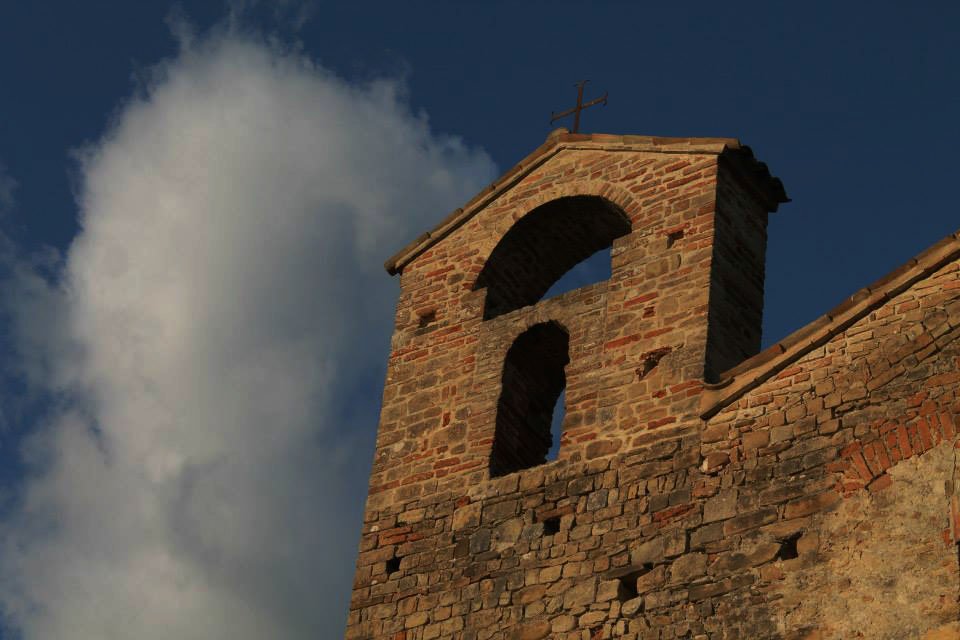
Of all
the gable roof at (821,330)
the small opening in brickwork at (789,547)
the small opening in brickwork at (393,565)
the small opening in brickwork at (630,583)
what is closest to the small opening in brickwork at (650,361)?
the gable roof at (821,330)

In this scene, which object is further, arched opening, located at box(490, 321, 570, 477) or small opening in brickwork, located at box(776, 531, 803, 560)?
arched opening, located at box(490, 321, 570, 477)

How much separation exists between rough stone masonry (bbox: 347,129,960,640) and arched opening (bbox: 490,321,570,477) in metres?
0.02

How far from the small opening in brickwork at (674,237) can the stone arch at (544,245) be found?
876mm

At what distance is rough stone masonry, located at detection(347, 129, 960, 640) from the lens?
1057 cm

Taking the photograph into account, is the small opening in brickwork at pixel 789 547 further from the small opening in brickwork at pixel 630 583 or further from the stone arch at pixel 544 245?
the stone arch at pixel 544 245

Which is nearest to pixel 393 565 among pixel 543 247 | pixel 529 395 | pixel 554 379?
pixel 529 395

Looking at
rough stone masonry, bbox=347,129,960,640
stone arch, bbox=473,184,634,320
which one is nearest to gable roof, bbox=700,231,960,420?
rough stone masonry, bbox=347,129,960,640

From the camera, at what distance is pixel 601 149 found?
1409 cm

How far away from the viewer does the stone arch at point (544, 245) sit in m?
14.1

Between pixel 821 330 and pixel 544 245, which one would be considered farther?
pixel 544 245

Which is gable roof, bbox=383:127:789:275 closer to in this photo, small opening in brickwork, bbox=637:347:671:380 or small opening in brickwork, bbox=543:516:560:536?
small opening in brickwork, bbox=637:347:671:380

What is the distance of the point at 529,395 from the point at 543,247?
1.54 m

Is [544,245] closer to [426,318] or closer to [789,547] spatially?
[426,318]

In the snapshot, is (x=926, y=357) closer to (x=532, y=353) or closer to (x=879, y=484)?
(x=879, y=484)
